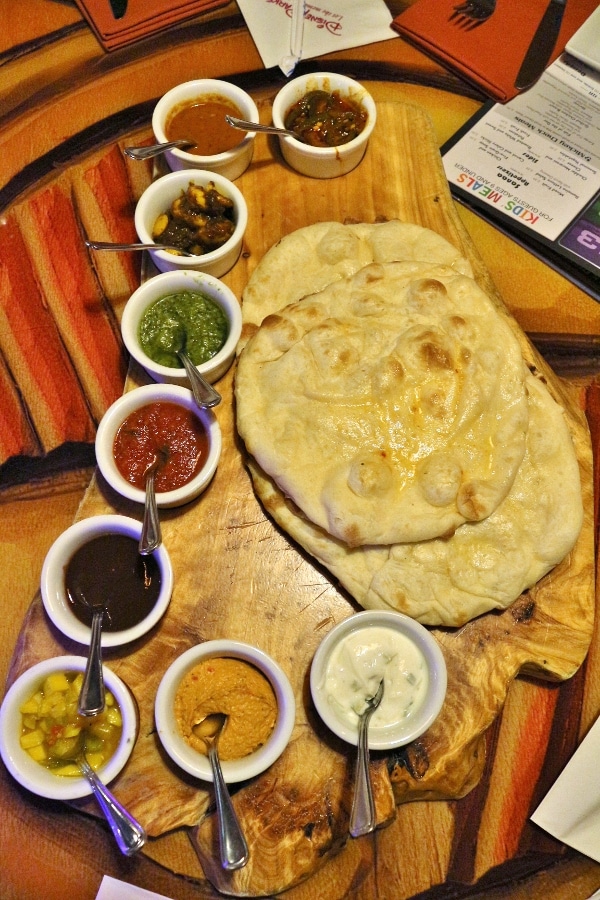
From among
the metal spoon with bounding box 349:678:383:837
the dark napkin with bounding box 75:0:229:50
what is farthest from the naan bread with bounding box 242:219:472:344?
the dark napkin with bounding box 75:0:229:50

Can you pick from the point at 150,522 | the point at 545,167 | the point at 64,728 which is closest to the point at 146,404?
the point at 150,522

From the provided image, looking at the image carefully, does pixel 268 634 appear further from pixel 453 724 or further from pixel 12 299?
pixel 12 299

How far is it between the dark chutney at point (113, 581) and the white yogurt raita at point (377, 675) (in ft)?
2.64

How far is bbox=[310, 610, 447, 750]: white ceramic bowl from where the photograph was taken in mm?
2430

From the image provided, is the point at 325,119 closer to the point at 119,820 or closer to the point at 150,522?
the point at 150,522

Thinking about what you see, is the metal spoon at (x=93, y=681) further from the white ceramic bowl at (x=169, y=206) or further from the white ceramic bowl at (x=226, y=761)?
the white ceramic bowl at (x=169, y=206)

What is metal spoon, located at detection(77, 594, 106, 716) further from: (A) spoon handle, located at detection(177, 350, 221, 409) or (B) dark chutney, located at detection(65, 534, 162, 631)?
(A) spoon handle, located at detection(177, 350, 221, 409)

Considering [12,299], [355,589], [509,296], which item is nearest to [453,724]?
[355,589]

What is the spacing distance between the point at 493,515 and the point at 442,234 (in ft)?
5.14

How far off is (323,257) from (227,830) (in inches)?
97.8

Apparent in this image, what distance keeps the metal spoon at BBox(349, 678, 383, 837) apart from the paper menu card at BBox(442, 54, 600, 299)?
269cm

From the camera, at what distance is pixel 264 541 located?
289 cm

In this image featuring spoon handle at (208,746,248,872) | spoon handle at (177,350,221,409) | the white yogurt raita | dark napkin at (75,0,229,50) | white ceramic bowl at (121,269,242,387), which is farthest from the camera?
dark napkin at (75,0,229,50)

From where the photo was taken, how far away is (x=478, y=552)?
2.67 metres
